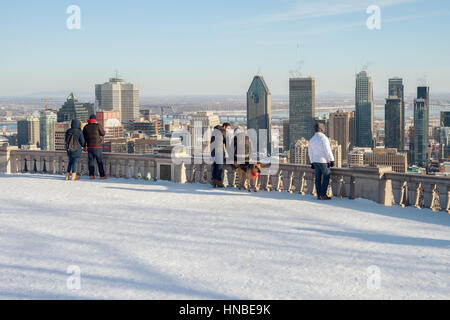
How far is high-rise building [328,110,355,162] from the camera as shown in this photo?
6880 inches

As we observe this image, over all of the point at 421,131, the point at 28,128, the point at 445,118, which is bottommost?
the point at 421,131

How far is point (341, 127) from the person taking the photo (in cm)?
18275

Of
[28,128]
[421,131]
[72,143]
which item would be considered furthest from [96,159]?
[421,131]

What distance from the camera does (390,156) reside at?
129250 millimetres

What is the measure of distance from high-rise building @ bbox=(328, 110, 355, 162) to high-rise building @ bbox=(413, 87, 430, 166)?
19.5 m

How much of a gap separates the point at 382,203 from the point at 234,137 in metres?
3.92

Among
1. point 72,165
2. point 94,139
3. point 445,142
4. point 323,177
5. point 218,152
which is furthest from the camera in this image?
point 445,142

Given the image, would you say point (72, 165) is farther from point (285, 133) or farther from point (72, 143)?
point (285, 133)

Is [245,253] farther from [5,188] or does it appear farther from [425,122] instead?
[425,122]

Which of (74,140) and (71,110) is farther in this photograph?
(71,110)

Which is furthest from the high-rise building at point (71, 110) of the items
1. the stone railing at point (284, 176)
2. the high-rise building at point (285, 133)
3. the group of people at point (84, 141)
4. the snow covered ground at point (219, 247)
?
the snow covered ground at point (219, 247)

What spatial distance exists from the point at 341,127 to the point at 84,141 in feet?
565

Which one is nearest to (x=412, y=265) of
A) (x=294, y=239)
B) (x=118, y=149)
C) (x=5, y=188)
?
(x=294, y=239)

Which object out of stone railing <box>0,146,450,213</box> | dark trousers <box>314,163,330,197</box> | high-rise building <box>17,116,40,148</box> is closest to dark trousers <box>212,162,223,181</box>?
stone railing <box>0,146,450,213</box>
